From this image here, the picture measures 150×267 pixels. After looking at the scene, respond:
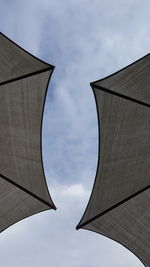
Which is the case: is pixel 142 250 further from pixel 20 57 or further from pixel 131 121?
pixel 20 57

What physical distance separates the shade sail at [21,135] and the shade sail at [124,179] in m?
1.72

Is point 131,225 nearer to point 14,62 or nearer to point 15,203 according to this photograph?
point 15,203

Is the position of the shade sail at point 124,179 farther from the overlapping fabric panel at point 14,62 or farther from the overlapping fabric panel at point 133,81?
the overlapping fabric panel at point 14,62

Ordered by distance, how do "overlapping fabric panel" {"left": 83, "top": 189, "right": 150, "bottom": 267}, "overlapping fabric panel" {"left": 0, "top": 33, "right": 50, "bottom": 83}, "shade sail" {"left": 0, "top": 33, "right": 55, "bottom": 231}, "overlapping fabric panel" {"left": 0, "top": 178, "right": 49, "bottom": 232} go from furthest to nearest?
"overlapping fabric panel" {"left": 0, "top": 178, "right": 49, "bottom": 232} < "overlapping fabric panel" {"left": 83, "top": 189, "right": 150, "bottom": 267} < "shade sail" {"left": 0, "top": 33, "right": 55, "bottom": 231} < "overlapping fabric panel" {"left": 0, "top": 33, "right": 50, "bottom": 83}

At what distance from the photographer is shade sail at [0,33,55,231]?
37.0ft

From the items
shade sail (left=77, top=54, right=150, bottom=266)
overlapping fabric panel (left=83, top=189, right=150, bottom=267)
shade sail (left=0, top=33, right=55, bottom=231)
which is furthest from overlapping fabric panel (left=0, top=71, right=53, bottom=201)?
overlapping fabric panel (left=83, top=189, right=150, bottom=267)

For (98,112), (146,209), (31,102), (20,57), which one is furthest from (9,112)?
(146,209)

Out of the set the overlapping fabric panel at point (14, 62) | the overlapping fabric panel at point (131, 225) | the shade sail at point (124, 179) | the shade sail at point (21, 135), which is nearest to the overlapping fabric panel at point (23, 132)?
the shade sail at point (21, 135)

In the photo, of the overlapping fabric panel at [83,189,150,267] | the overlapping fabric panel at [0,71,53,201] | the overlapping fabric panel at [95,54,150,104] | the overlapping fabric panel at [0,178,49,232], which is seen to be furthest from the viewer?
the overlapping fabric panel at [0,178,49,232]

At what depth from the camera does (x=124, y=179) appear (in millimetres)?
12805

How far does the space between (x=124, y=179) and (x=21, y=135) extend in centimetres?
362

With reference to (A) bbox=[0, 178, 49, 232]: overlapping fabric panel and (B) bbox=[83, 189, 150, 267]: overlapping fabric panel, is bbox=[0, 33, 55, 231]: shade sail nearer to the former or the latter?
(A) bbox=[0, 178, 49, 232]: overlapping fabric panel

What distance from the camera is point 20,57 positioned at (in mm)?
10945

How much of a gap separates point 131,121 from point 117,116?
0.50 metres
